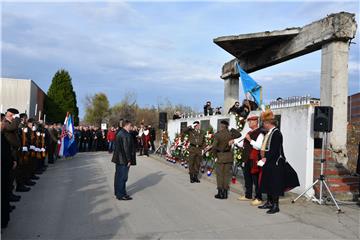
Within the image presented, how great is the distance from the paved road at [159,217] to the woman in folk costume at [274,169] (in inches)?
18.6

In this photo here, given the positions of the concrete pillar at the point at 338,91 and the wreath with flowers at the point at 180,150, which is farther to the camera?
the wreath with flowers at the point at 180,150

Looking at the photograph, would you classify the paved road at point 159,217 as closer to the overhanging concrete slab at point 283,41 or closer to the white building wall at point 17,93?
the overhanging concrete slab at point 283,41

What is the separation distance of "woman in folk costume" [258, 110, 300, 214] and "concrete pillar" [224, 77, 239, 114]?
31.0ft

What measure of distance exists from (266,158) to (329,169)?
9.56 feet

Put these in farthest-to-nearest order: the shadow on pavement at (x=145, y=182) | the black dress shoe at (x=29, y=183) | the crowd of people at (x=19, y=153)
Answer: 1. the black dress shoe at (x=29, y=183)
2. the shadow on pavement at (x=145, y=182)
3. the crowd of people at (x=19, y=153)

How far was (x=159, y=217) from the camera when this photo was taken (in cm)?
766

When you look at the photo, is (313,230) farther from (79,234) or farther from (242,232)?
(79,234)

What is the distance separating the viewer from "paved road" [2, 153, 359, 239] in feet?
21.4

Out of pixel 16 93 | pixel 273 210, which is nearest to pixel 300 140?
pixel 273 210

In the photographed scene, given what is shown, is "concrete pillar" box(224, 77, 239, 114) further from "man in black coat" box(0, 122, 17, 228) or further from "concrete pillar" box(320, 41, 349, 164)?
"man in black coat" box(0, 122, 17, 228)

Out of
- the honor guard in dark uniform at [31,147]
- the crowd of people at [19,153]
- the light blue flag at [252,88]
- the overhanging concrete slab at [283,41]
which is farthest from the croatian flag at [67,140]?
the light blue flag at [252,88]

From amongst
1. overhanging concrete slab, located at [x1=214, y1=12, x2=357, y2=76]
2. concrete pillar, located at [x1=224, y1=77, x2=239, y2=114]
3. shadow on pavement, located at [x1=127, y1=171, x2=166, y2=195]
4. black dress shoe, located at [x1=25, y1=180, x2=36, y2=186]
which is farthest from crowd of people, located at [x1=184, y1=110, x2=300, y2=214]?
concrete pillar, located at [x1=224, y1=77, x2=239, y2=114]

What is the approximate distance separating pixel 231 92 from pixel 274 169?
10.1 metres

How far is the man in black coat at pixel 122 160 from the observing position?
9.41m
